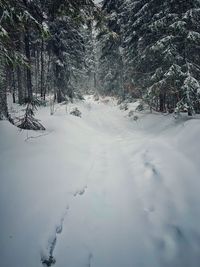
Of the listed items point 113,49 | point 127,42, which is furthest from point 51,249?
point 113,49

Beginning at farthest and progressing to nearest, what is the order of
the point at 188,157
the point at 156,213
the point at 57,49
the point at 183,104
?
the point at 57,49 < the point at 183,104 < the point at 188,157 < the point at 156,213

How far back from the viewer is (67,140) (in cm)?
830

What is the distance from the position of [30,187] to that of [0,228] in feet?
3.67

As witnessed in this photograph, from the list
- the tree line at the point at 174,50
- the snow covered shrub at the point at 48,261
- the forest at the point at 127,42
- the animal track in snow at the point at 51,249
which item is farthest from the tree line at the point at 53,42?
the snow covered shrub at the point at 48,261

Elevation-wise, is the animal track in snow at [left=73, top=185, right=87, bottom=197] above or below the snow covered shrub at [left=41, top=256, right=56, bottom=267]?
above

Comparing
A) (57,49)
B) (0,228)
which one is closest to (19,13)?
(0,228)

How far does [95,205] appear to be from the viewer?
16.3 ft

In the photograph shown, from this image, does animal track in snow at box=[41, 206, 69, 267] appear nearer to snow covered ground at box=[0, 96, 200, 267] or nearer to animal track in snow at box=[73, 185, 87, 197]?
snow covered ground at box=[0, 96, 200, 267]

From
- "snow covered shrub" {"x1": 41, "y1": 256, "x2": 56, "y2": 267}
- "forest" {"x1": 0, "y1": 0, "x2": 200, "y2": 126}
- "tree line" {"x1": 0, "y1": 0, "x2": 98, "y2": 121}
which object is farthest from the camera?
"forest" {"x1": 0, "y1": 0, "x2": 200, "y2": 126}

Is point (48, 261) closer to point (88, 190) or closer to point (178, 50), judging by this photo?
point (88, 190)

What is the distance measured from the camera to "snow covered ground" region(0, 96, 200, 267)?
3689 mm

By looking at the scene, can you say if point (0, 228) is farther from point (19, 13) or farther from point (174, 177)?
point (19, 13)

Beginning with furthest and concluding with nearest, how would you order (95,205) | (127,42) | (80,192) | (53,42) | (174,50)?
(53,42)
(127,42)
(174,50)
(80,192)
(95,205)

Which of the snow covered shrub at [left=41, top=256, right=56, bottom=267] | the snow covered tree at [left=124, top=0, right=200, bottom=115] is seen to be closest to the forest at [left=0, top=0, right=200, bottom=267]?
the snow covered shrub at [left=41, top=256, right=56, bottom=267]
